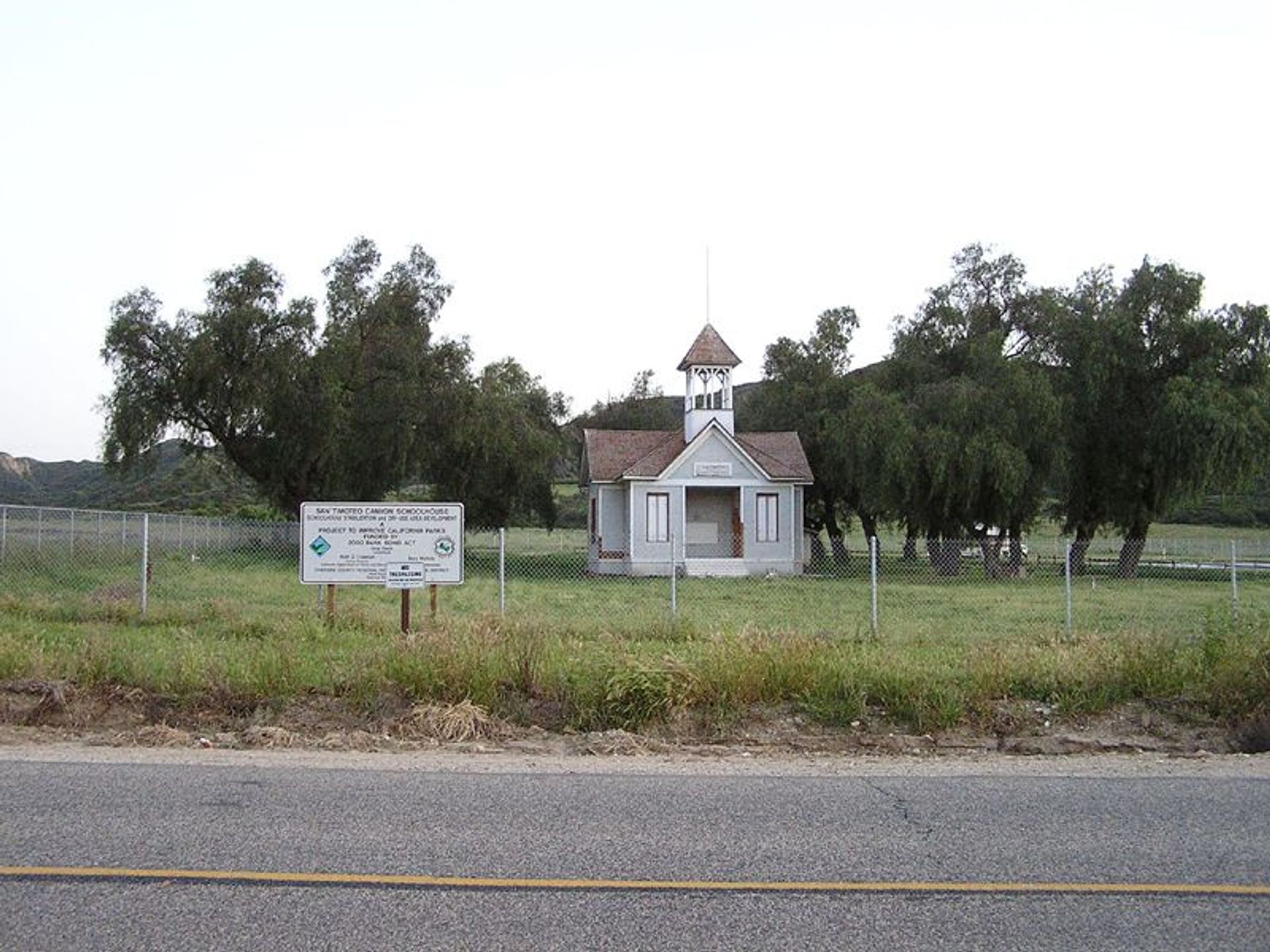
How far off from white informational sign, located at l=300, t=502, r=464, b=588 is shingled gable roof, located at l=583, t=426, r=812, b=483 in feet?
78.2

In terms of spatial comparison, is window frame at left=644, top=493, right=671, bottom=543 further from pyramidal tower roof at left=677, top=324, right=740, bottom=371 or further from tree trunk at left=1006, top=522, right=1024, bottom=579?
tree trunk at left=1006, top=522, right=1024, bottom=579

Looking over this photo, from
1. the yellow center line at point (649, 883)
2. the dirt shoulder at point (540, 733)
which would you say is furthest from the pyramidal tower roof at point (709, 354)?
the yellow center line at point (649, 883)

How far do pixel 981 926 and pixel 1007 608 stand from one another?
58.7 ft

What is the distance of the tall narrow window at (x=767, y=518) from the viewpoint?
3941 centimetres

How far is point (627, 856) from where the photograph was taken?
604 centimetres

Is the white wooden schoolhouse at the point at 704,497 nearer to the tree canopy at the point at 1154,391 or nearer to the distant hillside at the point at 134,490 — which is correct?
the tree canopy at the point at 1154,391

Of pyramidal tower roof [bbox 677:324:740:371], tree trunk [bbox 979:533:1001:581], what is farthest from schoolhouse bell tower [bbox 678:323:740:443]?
tree trunk [bbox 979:533:1001:581]

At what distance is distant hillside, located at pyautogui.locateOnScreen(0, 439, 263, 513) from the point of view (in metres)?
78.0

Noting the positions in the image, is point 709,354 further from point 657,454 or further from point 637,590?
point 637,590

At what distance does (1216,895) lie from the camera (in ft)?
17.9

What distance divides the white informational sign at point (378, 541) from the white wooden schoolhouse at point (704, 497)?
74.7ft

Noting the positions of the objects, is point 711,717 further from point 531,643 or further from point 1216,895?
point 1216,895

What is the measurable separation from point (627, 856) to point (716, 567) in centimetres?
3275

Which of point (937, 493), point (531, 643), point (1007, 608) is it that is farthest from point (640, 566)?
point (531, 643)
